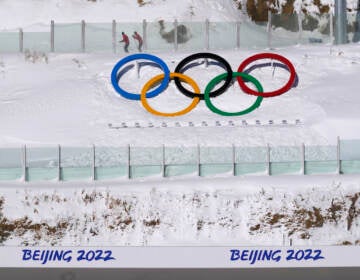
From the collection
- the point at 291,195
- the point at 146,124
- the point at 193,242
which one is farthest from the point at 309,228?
the point at 146,124

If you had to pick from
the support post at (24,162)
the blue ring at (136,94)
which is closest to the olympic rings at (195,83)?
the blue ring at (136,94)

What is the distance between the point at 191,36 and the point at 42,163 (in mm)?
A: 15970

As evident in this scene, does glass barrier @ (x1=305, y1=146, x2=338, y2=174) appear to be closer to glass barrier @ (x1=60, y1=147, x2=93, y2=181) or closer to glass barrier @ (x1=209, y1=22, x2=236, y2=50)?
glass barrier @ (x1=60, y1=147, x2=93, y2=181)

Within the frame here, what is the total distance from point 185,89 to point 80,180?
10406 millimetres

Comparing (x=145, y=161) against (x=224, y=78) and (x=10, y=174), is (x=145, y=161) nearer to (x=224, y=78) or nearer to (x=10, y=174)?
(x=10, y=174)

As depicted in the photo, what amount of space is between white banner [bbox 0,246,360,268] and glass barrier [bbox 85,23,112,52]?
87.6 feet

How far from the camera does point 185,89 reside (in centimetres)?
4925

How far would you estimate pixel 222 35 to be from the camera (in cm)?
5428

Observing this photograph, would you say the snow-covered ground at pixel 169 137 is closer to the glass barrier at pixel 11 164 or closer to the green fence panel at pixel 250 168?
the green fence panel at pixel 250 168

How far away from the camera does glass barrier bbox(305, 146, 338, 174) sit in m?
40.6

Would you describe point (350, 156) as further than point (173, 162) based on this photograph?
Yes

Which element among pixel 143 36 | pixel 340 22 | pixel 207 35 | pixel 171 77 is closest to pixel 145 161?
pixel 171 77

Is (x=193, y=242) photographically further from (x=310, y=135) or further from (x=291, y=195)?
(x=310, y=135)

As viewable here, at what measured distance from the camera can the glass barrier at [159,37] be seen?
5369cm
